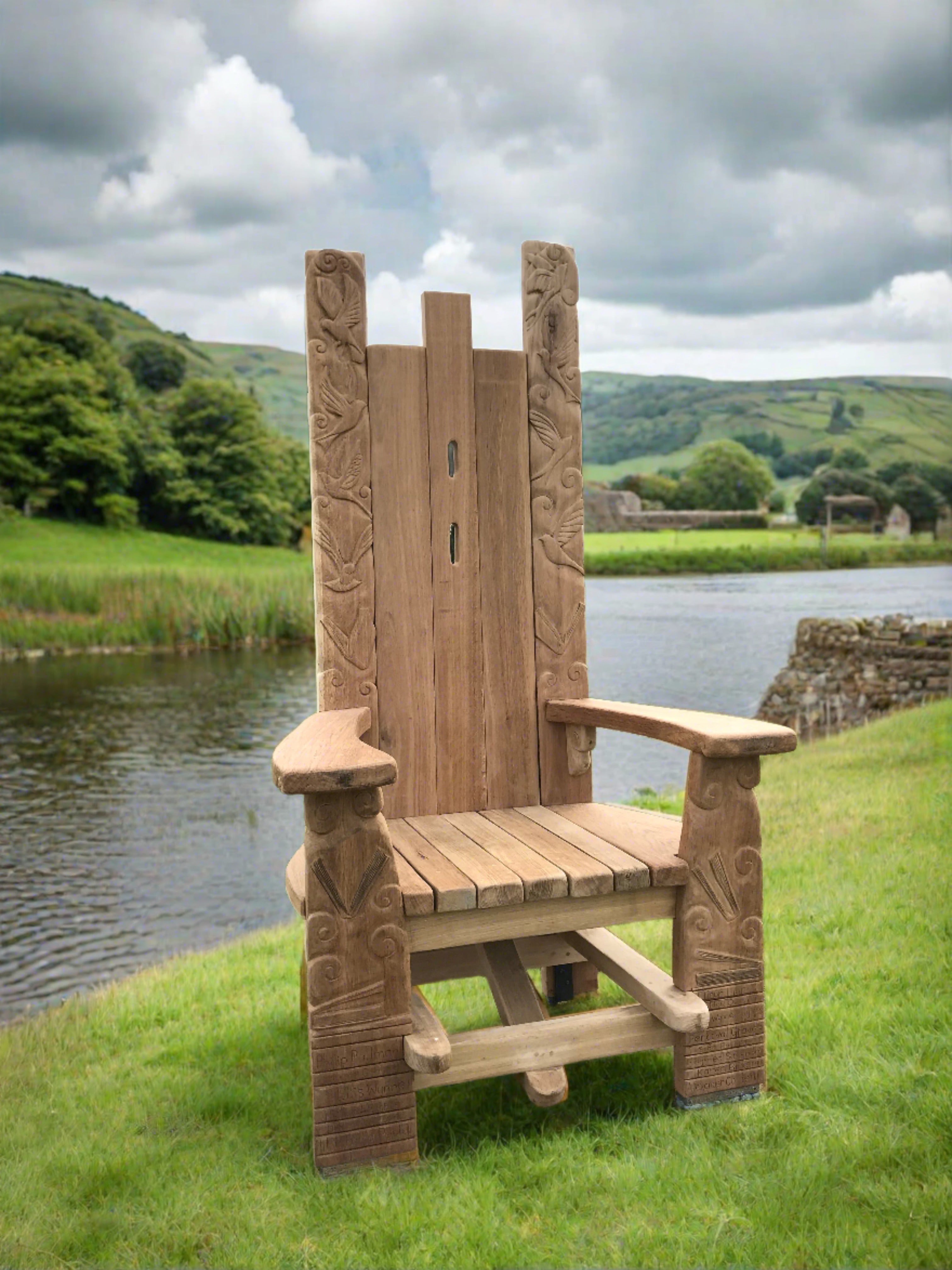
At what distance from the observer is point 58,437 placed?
2806 centimetres

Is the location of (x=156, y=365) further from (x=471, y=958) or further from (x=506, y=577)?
(x=471, y=958)

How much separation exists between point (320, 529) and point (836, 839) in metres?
Answer: 2.78

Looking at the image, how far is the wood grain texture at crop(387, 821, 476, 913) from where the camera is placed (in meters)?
1.90

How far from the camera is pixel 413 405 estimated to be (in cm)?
252

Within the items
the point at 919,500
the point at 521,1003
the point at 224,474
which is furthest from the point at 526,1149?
the point at 224,474

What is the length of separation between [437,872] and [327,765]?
38 centimetres

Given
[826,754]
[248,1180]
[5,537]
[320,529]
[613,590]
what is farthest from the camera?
[613,590]

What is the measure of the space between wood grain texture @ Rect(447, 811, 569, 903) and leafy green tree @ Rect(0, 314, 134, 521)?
27734mm

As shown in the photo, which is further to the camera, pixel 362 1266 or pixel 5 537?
pixel 5 537

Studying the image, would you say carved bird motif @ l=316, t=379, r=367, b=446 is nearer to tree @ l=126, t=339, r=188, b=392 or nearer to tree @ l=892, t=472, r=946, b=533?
tree @ l=892, t=472, r=946, b=533

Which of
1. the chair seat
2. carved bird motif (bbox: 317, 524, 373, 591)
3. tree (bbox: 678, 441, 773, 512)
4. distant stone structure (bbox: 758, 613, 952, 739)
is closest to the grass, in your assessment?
the chair seat

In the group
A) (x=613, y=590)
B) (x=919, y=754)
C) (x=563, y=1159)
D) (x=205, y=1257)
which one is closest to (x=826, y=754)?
(x=919, y=754)

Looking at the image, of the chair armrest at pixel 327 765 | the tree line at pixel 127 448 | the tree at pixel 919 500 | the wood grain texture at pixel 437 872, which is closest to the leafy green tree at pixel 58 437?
the tree line at pixel 127 448

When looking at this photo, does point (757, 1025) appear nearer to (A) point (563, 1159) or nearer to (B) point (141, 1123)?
(A) point (563, 1159)
